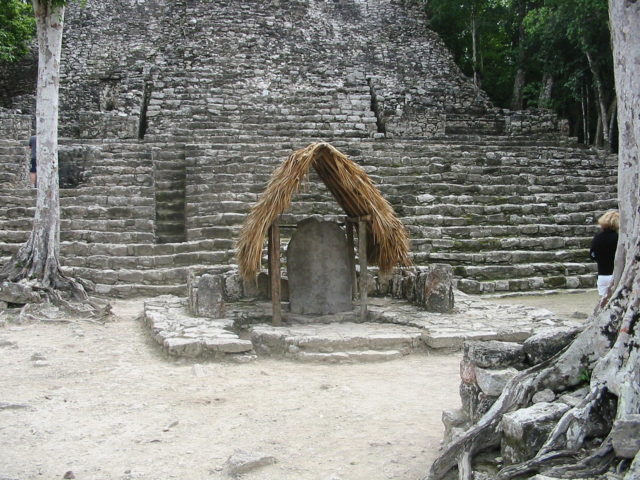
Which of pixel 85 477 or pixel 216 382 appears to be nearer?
pixel 85 477

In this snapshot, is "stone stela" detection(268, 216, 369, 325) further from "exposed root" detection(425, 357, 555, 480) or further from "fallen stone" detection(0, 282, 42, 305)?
"exposed root" detection(425, 357, 555, 480)

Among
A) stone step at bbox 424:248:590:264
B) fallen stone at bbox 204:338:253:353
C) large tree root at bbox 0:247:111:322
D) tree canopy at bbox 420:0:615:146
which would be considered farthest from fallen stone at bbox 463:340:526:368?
→ tree canopy at bbox 420:0:615:146

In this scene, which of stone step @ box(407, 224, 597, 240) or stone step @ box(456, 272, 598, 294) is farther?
stone step @ box(407, 224, 597, 240)

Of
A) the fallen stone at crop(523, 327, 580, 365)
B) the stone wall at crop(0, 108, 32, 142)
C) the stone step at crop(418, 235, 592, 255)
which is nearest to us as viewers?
the fallen stone at crop(523, 327, 580, 365)

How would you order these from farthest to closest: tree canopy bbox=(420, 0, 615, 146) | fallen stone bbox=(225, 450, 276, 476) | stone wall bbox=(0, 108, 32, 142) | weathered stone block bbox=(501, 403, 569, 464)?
tree canopy bbox=(420, 0, 615, 146) → stone wall bbox=(0, 108, 32, 142) → fallen stone bbox=(225, 450, 276, 476) → weathered stone block bbox=(501, 403, 569, 464)

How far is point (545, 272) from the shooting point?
33.1 ft

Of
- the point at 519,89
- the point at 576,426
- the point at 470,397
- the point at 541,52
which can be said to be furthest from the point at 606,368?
the point at 519,89

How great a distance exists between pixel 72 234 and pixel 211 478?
752 cm

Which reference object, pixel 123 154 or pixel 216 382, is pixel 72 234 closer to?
pixel 123 154

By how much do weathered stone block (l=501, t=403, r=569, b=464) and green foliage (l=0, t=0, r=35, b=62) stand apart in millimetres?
17669

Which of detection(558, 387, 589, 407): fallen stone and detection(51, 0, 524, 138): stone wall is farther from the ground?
detection(51, 0, 524, 138): stone wall

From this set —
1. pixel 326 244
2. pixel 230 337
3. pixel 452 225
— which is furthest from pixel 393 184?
pixel 230 337

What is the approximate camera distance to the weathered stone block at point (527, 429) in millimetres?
2887

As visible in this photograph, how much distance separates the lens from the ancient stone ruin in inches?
396
